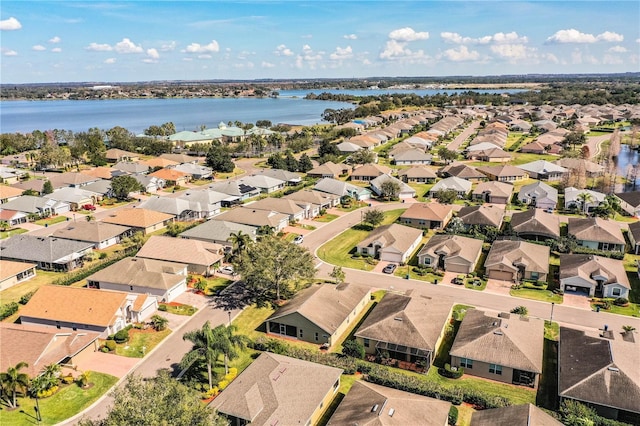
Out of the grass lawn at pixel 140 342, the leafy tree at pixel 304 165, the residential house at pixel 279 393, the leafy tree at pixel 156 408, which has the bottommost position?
the grass lawn at pixel 140 342

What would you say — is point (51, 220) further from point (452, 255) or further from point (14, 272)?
point (452, 255)

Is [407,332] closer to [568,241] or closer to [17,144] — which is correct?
[568,241]

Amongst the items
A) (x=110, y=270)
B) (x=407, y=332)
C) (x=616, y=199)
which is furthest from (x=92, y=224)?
(x=616, y=199)

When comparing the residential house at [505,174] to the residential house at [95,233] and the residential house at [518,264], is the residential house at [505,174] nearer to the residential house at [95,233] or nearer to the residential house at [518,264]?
the residential house at [518,264]

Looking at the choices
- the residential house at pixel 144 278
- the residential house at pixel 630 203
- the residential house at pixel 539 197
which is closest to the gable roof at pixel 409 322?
the residential house at pixel 144 278

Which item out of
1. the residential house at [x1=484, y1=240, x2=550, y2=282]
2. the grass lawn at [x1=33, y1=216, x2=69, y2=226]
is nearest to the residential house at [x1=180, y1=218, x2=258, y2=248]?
the grass lawn at [x1=33, y1=216, x2=69, y2=226]

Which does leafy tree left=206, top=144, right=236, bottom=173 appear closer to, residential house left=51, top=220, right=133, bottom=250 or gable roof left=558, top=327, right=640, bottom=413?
residential house left=51, top=220, right=133, bottom=250

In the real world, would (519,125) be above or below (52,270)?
above
